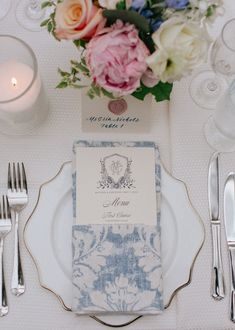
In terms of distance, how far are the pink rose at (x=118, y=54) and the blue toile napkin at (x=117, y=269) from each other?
0.81 feet

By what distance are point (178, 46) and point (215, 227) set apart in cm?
31

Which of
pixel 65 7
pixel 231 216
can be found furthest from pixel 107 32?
pixel 231 216

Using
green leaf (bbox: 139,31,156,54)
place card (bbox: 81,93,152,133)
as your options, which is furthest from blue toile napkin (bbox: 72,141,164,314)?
green leaf (bbox: 139,31,156,54)

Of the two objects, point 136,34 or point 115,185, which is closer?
point 136,34

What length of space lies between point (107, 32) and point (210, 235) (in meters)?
0.36

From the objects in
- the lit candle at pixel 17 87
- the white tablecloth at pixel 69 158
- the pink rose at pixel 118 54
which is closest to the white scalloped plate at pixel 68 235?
the white tablecloth at pixel 69 158

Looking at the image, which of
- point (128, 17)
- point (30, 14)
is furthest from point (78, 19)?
point (30, 14)

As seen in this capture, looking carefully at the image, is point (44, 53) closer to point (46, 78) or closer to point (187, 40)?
point (46, 78)

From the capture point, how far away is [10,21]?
0.82m

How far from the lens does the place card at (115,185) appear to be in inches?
28.1

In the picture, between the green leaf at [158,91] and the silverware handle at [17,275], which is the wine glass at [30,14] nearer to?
the green leaf at [158,91]

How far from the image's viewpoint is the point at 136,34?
559 millimetres

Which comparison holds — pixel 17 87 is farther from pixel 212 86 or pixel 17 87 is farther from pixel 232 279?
pixel 232 279

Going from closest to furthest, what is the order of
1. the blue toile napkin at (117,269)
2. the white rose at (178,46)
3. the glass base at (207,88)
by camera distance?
the white rose at (178,46)
the blue toile napkin at (117,269)
the glass base at (207,88)
